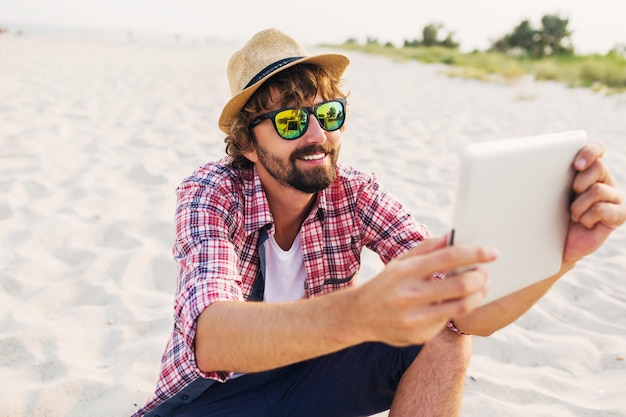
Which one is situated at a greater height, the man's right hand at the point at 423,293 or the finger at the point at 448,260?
the finger at the point at 448,260

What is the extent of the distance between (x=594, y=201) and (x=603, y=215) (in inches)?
1.8

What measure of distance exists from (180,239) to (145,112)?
534 centimetres

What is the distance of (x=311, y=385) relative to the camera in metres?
1.64

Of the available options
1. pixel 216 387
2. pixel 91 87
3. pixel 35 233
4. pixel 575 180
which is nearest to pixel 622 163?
pixel 575 180

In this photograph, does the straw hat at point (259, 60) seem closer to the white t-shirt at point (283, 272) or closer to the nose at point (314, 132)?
the nose at point (314, 132)

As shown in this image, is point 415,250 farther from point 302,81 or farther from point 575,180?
point 302,81

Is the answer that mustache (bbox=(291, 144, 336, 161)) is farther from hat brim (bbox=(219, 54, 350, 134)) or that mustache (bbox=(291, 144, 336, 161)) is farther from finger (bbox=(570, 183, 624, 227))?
finger (bbox=(570, 183, 624, 227))

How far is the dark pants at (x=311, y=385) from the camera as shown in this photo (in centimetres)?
162

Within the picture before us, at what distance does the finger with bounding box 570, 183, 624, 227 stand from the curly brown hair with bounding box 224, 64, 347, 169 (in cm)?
97

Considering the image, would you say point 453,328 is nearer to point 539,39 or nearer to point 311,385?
point 311,385

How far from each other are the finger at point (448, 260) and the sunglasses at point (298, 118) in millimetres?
1053

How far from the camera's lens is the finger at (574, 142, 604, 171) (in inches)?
45.1

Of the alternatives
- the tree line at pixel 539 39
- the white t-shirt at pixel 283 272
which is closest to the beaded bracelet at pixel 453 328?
the white t-shirt at pixel 283 272

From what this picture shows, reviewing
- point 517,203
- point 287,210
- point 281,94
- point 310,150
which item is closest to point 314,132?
point 310,150
